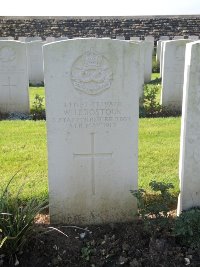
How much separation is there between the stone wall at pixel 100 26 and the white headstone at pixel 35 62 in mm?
6784

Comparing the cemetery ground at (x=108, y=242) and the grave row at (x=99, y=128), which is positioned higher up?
the grave row at (x=99, y=128)

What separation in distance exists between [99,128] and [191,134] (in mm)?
864

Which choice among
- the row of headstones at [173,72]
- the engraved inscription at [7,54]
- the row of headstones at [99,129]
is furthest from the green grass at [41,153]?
the engraved inscription at [7,54]

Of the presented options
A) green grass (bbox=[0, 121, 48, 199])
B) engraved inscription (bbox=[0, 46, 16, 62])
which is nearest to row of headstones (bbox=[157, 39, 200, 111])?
green grass (bbox=[0, 121, 48, 199])

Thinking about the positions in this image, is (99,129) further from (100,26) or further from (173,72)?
(100,26)

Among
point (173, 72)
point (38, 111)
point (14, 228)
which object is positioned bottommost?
point (14, 228)

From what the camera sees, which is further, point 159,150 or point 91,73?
point 159,150

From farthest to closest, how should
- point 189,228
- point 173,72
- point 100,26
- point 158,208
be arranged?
1. point 100,26
2. point 173,72
3. point 158,208
4. point 189,228

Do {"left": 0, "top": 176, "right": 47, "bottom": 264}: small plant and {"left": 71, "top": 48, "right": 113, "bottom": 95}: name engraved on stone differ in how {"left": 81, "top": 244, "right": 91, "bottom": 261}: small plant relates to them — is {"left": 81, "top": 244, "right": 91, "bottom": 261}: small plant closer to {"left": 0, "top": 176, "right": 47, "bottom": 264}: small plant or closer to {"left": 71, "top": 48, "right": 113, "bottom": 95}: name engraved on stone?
{"left": 0, "top": 176, "right": 47, "bottom": 264}: small plant

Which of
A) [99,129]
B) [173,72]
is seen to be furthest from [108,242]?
[173,72]

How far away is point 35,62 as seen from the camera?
13930 mm

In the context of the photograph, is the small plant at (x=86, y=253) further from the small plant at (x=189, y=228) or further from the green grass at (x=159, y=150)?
the green grass at (x=159, y=150)

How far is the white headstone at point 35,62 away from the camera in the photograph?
532 inches

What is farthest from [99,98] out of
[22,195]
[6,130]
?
[6,130]
